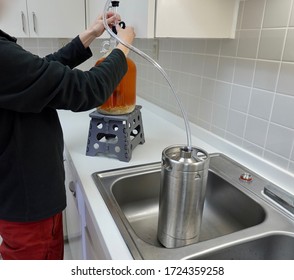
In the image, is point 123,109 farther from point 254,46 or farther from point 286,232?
point 286,232

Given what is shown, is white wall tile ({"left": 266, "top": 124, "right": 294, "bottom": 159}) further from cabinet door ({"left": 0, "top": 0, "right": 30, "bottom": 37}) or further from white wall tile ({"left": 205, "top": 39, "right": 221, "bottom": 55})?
cabinet door ({"left": 0, "top": 0, "right": 30, "bottom": 37})

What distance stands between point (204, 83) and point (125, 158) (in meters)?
0.48

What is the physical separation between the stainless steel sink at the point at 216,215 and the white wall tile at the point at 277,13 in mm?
476

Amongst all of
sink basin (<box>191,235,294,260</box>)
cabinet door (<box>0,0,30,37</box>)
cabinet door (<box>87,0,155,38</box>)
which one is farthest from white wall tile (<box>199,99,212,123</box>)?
cabinet door (<box>0,0,30,37</box>)

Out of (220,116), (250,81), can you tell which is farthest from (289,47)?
(220,116)

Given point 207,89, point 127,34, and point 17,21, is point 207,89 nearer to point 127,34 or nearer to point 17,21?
point 127,34

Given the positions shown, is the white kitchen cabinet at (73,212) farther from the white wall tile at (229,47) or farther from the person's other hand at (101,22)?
the white wall tile at (229,47)

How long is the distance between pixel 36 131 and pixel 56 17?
43.2 inches

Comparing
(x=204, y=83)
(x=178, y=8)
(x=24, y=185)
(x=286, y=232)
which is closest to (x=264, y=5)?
(x=178, y=8)

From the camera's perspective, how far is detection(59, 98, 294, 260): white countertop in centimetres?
66

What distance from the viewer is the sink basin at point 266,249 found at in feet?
2.10

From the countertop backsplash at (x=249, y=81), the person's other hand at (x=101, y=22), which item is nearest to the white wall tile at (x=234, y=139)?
the countertop backsplash at (x=249, y=81)

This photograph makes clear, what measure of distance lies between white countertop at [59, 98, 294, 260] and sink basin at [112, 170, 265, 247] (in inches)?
3.4
